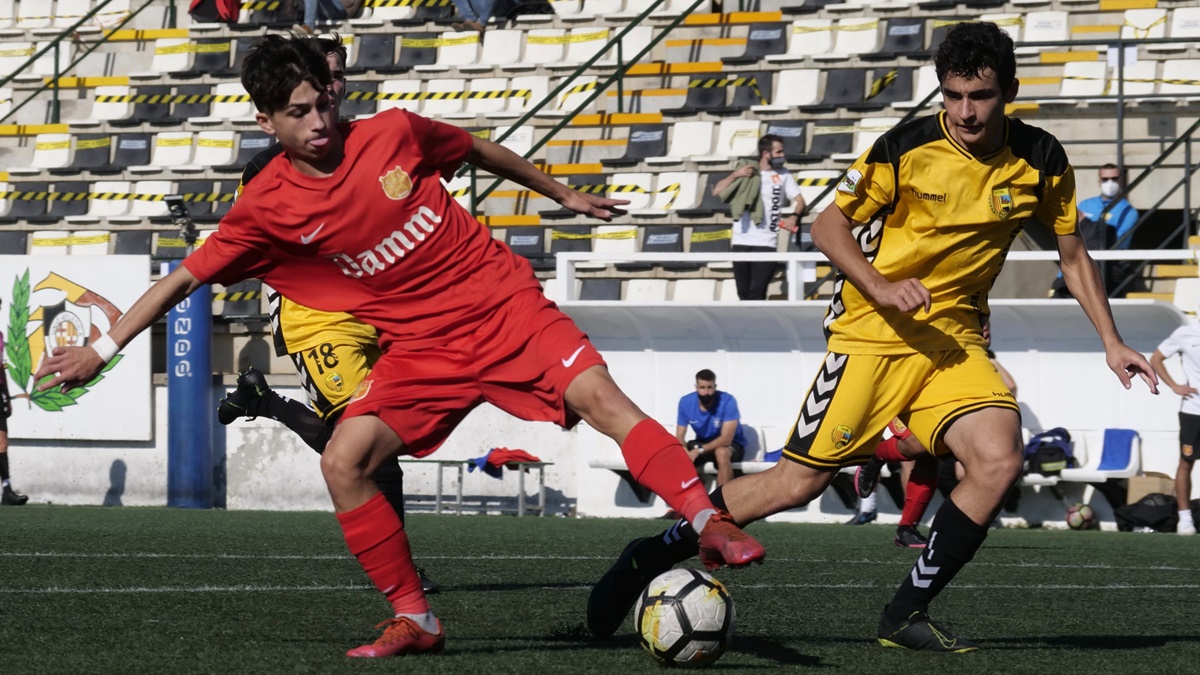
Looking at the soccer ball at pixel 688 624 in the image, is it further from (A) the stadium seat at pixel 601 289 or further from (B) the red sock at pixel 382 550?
(A) the stadium seat at pixel 601 289

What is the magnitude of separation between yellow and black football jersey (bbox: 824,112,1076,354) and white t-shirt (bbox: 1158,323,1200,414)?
8045mm

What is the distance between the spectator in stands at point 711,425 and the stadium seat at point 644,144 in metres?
4.33

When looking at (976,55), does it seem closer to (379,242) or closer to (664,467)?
(664,467)

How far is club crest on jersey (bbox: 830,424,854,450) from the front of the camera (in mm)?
5305

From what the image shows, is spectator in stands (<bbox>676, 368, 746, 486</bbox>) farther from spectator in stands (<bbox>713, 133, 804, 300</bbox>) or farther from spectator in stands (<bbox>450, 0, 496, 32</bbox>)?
spectator in stands (<bbox>450, 0, 496, 32</bbox>)

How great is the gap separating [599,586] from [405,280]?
1178 millimetres

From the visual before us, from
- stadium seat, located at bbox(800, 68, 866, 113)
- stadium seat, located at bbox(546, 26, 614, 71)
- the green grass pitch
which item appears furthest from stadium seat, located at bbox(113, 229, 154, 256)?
the green grass pitch

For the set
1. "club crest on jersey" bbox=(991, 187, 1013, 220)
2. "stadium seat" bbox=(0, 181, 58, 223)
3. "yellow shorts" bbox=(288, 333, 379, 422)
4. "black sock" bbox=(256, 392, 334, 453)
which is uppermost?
"stadium seat" bbox=(0, 181, 58, 223)

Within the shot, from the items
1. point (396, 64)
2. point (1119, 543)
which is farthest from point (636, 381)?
point (396, 64)

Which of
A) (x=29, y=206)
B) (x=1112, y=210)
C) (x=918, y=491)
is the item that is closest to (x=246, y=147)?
(x=29, y=206)

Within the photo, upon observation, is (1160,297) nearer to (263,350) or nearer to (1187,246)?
(1187,246)

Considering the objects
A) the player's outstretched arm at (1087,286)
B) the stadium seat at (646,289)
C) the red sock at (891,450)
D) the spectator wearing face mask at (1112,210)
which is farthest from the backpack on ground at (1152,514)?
the player's outstretched arm at (1087,286)

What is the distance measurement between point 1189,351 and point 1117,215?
7.58ft

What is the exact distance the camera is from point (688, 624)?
15.4ft
